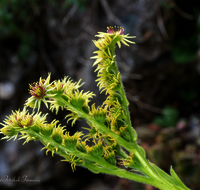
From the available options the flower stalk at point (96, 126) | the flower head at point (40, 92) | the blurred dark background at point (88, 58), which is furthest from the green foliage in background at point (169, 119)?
the flower head at point (40, 92)

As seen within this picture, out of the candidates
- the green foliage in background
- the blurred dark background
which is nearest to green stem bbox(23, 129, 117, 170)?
the blurred dark background

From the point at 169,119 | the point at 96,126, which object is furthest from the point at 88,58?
the point at 96,126

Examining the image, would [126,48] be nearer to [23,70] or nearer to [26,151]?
[23,70]

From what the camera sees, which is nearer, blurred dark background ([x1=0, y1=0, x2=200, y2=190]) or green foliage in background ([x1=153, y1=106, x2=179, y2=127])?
blurred dark background ([x1=0, y1=0, x2=200, y2=190])

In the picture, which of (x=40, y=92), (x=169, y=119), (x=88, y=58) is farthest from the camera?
(x=169, y=119)

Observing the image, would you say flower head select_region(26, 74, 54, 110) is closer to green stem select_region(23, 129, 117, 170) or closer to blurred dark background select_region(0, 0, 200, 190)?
green stem select_region(23, 129, 117, 170)

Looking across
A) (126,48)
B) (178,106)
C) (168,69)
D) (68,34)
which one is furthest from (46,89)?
(178,106)

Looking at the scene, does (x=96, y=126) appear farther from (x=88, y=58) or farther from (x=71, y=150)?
(x=88, y=58)

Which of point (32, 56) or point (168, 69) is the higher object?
point (168, 69)

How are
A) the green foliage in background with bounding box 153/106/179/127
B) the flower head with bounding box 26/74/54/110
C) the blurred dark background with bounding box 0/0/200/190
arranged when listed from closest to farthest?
the flower head with bounding box 26/74/54/110 < the blurred dark background with bounding box 0/0/200/190 < the green foliage in background with bounding box 153/106/179/127
